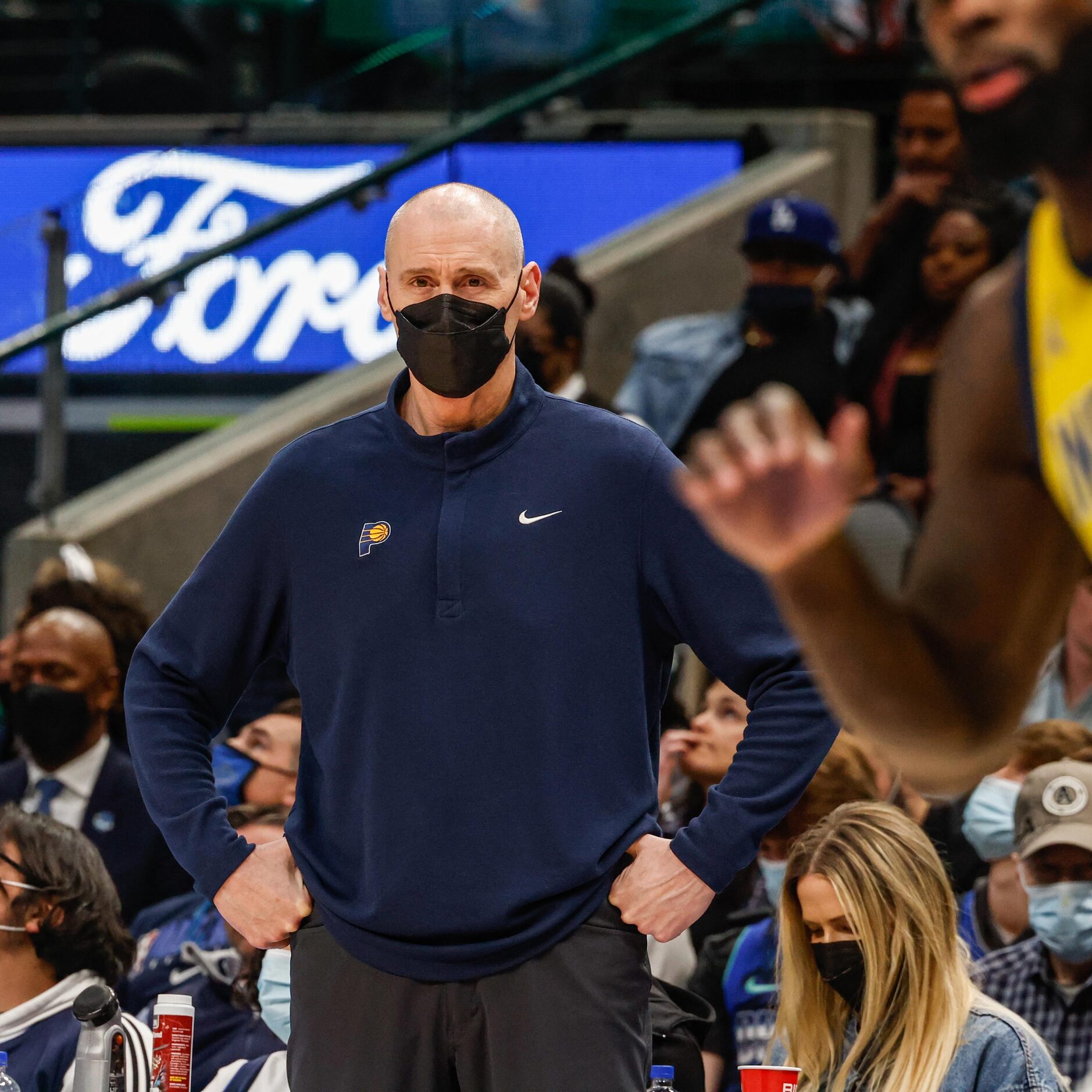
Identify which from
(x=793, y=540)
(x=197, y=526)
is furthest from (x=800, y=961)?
(x=197, y=526)

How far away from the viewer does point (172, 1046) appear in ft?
12.6

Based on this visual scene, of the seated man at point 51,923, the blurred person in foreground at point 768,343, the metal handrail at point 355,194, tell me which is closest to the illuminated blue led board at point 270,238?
the metal handrail at point 355,194

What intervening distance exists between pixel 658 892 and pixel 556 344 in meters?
3.67

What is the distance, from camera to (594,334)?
8250 mm

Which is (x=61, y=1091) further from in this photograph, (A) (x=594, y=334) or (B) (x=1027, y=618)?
(A) (x=594, y=334)

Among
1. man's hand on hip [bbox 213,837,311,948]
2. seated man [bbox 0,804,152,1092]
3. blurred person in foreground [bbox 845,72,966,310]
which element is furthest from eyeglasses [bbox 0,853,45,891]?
blurred person in foreground [bbox 845,72,966,310]

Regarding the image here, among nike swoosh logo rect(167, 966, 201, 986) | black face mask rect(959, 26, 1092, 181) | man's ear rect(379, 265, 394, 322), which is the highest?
man's ear rect(379, 265, 394, 322)

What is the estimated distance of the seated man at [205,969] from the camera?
471 centimetres

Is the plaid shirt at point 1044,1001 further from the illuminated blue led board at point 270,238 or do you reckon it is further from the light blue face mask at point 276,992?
the illuminated blue led board at point 270,238

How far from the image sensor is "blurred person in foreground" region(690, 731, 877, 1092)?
15.2 feet

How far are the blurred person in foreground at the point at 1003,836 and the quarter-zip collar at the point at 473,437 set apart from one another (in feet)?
6.96

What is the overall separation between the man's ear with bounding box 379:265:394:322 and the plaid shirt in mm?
2153

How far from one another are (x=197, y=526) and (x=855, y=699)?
5.90 metres

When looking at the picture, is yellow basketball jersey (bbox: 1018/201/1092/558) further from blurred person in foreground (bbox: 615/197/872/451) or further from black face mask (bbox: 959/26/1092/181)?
blurred person in foreground (bbox: 615/197/872/451)
